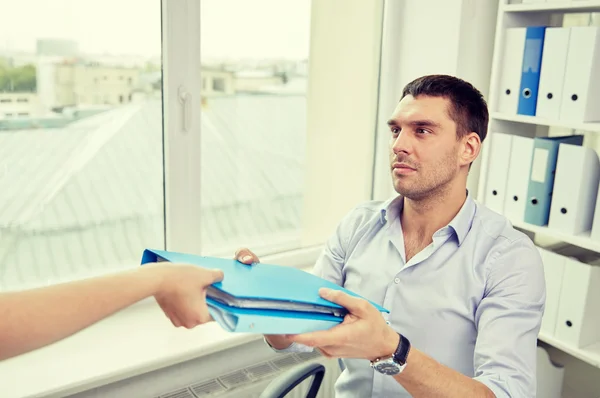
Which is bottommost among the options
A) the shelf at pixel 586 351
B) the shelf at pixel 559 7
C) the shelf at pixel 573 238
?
the shelf at pixel 586 351

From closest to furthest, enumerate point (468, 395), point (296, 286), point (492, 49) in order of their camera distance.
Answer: point (296, 286), point (468, 395), point (492, 49)

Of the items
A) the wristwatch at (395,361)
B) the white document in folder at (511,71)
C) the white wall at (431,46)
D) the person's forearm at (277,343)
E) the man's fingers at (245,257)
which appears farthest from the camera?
the white wall at (431,46)

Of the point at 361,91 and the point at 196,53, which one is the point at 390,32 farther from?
the point at 196,53

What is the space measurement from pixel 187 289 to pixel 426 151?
2.82ft

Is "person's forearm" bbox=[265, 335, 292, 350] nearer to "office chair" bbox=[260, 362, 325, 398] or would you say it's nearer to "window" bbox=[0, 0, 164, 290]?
"office chair" bbox=[260, 362, 325, 398]

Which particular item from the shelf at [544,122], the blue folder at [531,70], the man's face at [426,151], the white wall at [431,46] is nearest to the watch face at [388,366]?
the man's face at [426,151]

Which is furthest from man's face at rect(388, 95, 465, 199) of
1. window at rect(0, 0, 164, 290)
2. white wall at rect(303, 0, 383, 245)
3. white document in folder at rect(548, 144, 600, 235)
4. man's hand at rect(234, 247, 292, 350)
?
white wall at rect(303, 0, 383, 245)

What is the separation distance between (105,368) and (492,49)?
1.97 meters

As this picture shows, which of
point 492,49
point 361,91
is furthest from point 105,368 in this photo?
point 492,49

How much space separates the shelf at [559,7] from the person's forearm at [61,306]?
173 cm

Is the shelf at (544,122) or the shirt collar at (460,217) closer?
the shirt collar at (460,217)

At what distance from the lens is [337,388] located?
5.28 ft

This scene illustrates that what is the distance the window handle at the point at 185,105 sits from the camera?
1.99m

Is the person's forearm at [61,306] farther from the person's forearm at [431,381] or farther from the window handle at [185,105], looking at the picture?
the window handle at [185,105]
